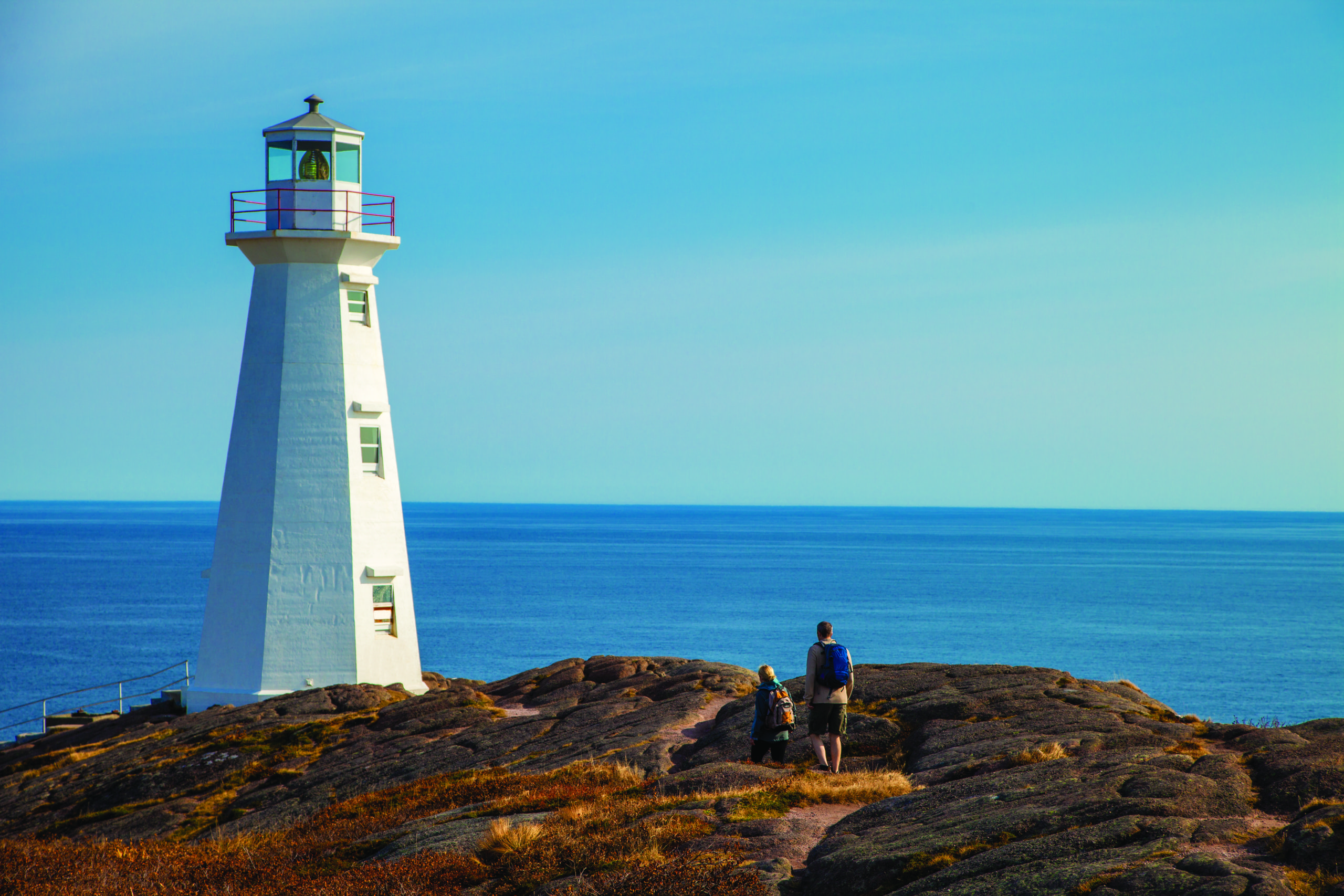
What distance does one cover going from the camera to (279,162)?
29375 mm

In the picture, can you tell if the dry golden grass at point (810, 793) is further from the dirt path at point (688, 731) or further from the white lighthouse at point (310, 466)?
the white lighthouse at point (310, 466)

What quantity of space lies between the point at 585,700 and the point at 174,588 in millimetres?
121069

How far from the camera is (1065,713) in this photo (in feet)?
57.2

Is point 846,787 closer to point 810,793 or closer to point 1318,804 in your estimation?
point 810,793

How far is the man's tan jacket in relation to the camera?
1538cm

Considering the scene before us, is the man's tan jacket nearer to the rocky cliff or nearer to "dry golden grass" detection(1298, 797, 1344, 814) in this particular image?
the rocky cliff

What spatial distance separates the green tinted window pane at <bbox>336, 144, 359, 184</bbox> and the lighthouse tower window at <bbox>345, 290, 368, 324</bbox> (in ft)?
9.88

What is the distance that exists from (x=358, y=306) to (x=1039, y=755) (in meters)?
21.7

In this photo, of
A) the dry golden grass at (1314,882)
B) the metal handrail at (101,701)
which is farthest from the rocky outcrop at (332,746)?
the dry golden grass at (1314,882)

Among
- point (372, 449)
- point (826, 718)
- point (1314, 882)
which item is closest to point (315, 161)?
point (372, 449)

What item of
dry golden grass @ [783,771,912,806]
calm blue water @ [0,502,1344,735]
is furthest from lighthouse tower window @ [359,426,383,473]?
calm blue water @ [0,502,1344,735]

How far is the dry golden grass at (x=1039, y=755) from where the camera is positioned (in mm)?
14242

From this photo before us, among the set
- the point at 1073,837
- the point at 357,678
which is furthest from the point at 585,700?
the point at 1073,837

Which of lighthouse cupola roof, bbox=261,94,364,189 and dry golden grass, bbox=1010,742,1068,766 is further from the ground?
lighthouse cupola roof, bbox=261,94,364,189
